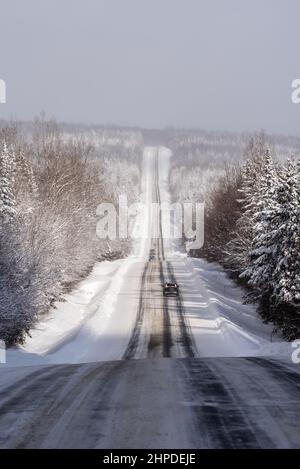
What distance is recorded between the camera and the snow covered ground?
75.7 feet

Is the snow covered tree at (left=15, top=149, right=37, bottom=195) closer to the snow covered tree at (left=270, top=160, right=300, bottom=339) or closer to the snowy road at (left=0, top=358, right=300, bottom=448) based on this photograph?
the snow covered tree at (left=270, top=160, right=300, bottom=339)

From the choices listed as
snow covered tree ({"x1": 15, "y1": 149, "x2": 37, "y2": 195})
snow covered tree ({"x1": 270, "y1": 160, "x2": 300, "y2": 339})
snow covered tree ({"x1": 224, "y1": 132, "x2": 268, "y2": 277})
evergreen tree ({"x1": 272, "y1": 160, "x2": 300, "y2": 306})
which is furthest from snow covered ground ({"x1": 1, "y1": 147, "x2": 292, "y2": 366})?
snow covered tree ({"x1": 15, "y1": 149, "x2": 37, "y2": 195})

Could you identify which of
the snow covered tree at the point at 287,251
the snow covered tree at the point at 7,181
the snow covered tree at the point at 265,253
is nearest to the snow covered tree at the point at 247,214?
the snow covered tree at the point at 265,253

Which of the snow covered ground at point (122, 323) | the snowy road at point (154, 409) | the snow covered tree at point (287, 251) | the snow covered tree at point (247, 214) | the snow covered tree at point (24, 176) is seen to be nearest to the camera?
the snowy road at point (154, 409)

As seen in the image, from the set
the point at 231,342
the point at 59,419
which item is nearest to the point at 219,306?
the point at 231,342

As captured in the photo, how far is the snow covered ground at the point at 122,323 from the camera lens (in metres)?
23.1

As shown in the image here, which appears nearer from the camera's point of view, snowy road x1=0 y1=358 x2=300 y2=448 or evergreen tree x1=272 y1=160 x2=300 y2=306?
snowy road x1=0 y1=358 x2=300 y2=448

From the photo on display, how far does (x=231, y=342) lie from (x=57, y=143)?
26.1 meters

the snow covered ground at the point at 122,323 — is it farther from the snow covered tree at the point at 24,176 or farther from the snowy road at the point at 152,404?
the snow covered tree at the point at 24,176

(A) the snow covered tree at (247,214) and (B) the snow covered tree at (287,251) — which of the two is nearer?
(B) the snow covered tree at (287,251)

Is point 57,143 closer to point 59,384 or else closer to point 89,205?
point 89,205

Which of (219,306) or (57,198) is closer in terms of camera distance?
(219,306)

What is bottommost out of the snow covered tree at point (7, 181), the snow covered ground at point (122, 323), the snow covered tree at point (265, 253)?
the snow covered ground at point (122, 323)
